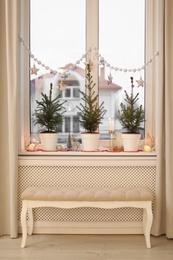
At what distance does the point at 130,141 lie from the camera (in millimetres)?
3441

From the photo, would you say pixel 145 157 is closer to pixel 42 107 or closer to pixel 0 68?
pixel 42 107

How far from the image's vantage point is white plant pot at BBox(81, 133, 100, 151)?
3433 mm

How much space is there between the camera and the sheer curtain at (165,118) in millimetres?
3195

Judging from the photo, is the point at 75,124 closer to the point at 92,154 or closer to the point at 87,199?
the point at 92,154

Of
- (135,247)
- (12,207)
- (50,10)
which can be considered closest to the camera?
(135,247)

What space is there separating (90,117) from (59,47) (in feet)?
2.78

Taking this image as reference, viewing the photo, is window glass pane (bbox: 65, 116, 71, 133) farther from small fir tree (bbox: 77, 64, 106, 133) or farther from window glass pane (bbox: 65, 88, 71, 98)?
window glass pane (bbox: 65, 88, 71, 98)

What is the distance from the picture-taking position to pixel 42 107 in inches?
139

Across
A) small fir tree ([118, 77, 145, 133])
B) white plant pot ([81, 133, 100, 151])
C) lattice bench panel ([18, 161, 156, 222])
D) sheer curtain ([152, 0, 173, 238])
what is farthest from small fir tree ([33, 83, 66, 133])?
sheer curtain ([152, 0, 173, 238])

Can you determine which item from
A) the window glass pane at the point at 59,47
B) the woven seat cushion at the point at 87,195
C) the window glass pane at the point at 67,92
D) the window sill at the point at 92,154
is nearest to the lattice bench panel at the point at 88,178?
the window sill at the point at 92,154

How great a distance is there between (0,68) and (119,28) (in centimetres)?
131

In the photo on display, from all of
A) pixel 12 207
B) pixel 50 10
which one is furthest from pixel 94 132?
pixel 50 10

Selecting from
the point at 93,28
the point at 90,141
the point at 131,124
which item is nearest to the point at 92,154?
the point at 90,141

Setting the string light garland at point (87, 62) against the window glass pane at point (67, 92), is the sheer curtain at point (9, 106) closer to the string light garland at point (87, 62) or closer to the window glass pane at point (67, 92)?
the string light garland at point (87, 62)
